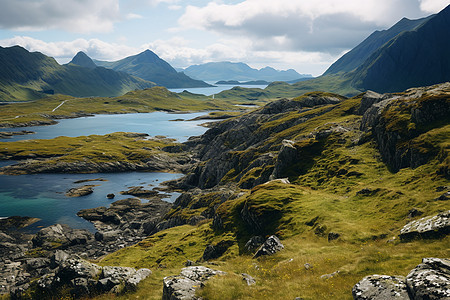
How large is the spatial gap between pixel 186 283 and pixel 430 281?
49.6ft

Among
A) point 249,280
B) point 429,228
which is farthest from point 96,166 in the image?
point 429,228

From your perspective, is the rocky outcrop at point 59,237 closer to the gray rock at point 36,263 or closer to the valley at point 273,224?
the valley at point 273,224

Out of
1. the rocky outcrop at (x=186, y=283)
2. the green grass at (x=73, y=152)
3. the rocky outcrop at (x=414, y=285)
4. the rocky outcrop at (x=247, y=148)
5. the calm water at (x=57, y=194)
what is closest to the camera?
the rocky outcrop at (x=414, y=285)

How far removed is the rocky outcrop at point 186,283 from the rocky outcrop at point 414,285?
35.2 feet

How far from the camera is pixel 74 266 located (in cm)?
2706

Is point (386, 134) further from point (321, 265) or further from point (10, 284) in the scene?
point (10, 284)

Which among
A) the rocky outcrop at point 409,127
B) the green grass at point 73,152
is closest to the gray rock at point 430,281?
the rocky outcrop at point 409,127

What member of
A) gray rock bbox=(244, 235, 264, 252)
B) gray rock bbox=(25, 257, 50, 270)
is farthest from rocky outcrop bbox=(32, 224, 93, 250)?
gray rock bbox=(244, 235, 264, 252)

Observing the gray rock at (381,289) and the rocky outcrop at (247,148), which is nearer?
the gray rock at (381,289)

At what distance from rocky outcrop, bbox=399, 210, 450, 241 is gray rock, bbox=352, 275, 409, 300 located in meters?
8.98

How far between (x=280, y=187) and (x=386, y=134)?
24.2 metres

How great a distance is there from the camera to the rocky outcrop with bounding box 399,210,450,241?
22312 millimetres

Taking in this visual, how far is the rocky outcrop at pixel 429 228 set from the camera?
22312 mm

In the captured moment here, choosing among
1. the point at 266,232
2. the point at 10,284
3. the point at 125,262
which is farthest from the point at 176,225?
the point at 266,232
